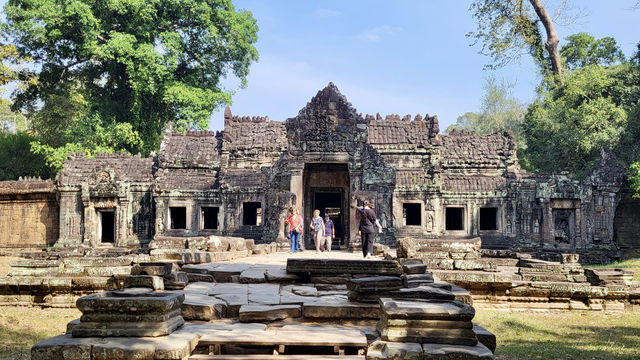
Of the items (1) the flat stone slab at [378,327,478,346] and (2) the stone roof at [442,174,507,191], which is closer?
(1) the flat stone slab at [378,327,478,346]

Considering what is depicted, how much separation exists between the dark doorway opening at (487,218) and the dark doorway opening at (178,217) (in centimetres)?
1158

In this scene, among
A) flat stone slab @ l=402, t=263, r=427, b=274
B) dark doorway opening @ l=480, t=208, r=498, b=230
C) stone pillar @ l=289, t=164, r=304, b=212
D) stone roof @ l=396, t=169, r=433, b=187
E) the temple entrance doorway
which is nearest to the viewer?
flat stone slab @ l=402, t=263, r=427, b=274

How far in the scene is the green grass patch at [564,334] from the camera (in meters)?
7.18

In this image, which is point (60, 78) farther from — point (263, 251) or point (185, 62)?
point (263, 251)

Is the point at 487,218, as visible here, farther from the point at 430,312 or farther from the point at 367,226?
the point at 430,312

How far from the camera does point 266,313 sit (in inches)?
222

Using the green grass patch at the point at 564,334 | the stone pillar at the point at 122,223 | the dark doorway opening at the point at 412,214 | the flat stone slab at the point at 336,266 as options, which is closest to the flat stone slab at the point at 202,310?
the flat stone slab at the point at 336,266

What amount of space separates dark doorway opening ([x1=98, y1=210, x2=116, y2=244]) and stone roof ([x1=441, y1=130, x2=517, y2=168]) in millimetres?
13588

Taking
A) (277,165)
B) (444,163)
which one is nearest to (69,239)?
(277,165)

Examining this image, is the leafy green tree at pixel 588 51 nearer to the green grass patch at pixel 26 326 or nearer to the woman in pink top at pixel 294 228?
the woman in pink top at pixel 294 228

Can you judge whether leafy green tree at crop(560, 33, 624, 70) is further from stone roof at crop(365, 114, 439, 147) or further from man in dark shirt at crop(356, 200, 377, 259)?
man in dark shirt at crop(356, 200, 377, 259)

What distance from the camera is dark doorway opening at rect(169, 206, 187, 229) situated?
2110 centimetres

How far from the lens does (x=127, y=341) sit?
14.8ft

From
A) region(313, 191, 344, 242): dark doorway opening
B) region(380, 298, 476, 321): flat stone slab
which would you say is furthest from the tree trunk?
region(380, 298, 476, 321): flat stone slab
